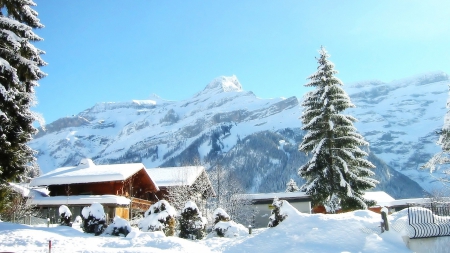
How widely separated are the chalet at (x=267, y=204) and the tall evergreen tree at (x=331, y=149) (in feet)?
72.6

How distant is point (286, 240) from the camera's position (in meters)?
16.7

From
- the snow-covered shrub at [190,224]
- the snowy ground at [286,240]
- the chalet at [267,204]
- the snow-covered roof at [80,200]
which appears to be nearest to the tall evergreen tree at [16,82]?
the snowy ground at [286,240]

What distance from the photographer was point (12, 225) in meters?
19.5

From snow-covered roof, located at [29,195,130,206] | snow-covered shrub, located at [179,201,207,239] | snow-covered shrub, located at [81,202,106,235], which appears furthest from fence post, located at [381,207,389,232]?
snow-covered roof, located at [29,195,130,206]

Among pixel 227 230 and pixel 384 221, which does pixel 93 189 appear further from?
pixel 384 221

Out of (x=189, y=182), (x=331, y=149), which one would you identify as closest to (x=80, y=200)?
(x=189, y=182)

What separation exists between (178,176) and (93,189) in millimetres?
9876

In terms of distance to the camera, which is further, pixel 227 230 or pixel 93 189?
pixel 93 189

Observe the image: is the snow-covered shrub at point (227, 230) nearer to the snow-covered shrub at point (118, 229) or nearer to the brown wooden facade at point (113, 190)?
the snow-covered shrub at point (118, 229)

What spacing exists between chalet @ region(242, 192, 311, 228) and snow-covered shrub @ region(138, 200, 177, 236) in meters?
27.0

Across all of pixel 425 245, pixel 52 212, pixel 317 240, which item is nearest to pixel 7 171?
pixel 317 240

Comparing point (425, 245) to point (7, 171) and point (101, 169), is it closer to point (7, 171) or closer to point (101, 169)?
point (7, 171)

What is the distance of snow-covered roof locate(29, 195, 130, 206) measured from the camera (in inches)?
1361

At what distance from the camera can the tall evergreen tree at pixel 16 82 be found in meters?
14.6
